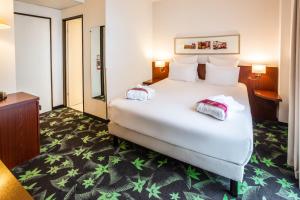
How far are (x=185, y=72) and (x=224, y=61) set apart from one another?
82 cm

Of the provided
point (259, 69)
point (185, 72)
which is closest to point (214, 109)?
point (259, 69)

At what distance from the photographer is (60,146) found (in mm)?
2902

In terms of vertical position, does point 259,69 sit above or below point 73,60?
below

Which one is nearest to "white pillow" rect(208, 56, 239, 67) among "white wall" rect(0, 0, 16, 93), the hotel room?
the hotel room

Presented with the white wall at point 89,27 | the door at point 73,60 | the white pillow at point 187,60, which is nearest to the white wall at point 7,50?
the white wall at point 89,27

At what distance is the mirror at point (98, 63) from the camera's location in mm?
3852

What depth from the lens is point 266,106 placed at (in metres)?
3.82

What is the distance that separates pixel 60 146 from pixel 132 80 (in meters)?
2.16

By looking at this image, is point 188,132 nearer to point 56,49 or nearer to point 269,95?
point 269,95

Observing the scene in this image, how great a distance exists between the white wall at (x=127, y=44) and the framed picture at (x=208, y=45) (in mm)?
844

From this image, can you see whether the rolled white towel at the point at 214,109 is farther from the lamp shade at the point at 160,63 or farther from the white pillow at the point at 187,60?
the lamp shade at the point at 160,63

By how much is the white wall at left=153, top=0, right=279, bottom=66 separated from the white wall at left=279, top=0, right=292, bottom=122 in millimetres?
209

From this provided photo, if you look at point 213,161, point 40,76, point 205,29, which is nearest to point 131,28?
point 205,29

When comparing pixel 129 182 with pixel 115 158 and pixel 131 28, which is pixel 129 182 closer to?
pixel 115 158
